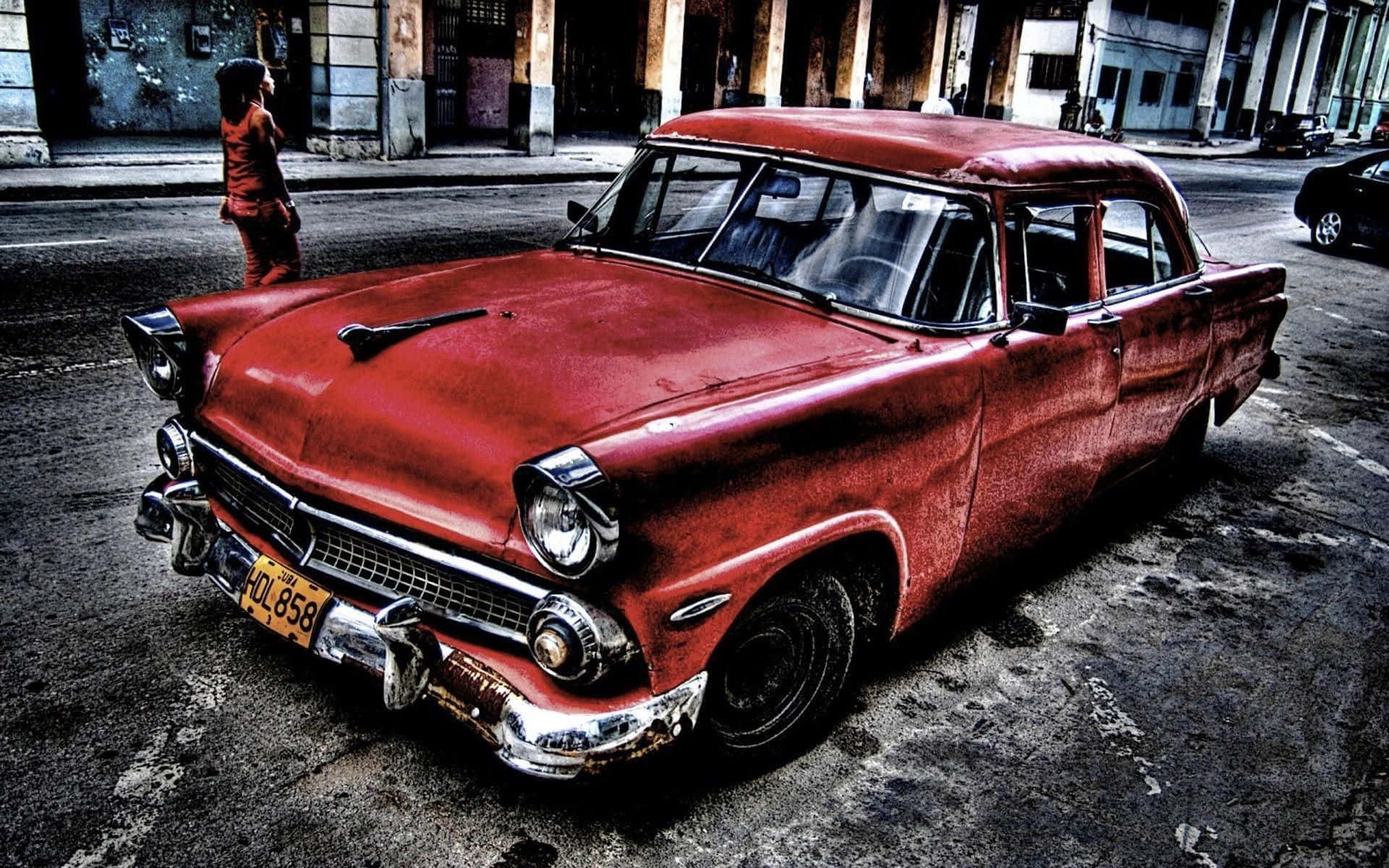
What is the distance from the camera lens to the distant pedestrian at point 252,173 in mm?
6668

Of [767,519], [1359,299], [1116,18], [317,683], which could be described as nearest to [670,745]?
[767,519]

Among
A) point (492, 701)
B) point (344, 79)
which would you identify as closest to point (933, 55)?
point (344, 79)

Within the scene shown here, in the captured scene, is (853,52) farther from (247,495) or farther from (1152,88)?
(247,495)

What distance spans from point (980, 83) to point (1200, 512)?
31.9 meters

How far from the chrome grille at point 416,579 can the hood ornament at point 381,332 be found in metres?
0.51

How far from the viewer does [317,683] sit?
3178 millimetres

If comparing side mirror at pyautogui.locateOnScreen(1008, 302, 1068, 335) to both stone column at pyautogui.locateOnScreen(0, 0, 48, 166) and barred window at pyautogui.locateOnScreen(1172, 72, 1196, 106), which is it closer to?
stone column at pyautogui.locateOnScreen(0, 0, 48, 166)

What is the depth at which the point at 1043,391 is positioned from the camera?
3.53 meters

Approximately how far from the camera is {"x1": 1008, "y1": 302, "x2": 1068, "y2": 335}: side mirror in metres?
3.33

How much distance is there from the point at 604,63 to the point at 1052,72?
1880 centimetres

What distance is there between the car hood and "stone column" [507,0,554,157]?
54.8ft

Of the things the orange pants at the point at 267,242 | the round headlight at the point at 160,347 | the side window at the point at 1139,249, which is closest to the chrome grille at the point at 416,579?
the round headlight at the point at 160,347

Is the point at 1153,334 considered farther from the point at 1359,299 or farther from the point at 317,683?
the point at 1359,299

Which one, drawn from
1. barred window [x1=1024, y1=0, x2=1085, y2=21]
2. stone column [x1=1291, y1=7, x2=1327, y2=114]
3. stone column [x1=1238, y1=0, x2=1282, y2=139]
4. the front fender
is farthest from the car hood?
stone column [x1=1291, y1=7, x2=1327, y2=114]
